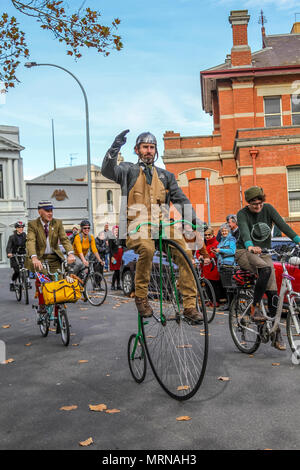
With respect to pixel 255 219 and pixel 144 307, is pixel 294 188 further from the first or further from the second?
pixel 144 307

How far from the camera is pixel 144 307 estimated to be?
16.5 ft

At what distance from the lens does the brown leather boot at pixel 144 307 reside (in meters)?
5.02

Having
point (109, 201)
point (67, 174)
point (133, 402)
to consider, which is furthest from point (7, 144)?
point (133, 402)

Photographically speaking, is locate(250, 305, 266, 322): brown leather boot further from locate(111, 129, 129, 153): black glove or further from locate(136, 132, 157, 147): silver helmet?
locate(111, 129, 129, 153): black glove

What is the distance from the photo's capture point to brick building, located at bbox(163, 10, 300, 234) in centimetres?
2361

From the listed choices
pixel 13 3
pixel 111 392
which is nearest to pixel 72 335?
pixel 111 392

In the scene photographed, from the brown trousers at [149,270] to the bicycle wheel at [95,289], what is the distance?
7.56 m

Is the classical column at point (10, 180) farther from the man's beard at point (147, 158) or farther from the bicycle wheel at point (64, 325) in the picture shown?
the man's beard at point (147, 158)

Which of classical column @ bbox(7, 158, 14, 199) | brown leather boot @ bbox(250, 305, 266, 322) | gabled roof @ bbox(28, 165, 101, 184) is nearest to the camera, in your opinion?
brown leather boot @ bbox(250, 305, 266, 322)

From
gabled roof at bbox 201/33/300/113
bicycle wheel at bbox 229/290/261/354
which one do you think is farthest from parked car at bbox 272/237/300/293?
gabled roof at bbox 201/33/300/113

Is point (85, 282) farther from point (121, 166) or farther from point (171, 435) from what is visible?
point (171, 435)

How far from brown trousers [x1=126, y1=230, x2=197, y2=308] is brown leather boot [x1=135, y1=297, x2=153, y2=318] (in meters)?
0.04

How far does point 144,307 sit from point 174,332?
393 millimetres

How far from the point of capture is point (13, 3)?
811 centimetres
